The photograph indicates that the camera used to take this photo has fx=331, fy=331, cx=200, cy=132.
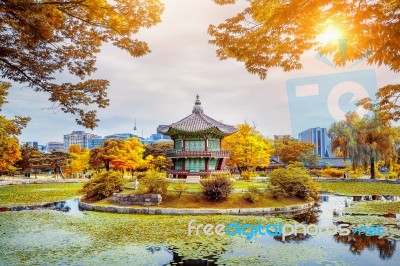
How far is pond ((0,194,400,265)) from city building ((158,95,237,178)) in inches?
550

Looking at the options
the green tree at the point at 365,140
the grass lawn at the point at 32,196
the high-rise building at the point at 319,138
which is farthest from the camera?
the high-rise building at the point at 319,138

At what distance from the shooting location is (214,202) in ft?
52.6

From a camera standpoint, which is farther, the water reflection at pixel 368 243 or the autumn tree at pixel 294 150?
the autumn tree at pixel 294 150

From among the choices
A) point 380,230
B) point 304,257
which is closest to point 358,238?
point 380,230

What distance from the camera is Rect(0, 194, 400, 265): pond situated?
780 cm

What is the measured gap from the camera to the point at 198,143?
91.5 ft

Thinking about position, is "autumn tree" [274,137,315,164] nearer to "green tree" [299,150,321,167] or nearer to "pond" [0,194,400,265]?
"green tree" [299,150,321,167]

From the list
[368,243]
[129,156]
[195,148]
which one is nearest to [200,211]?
[368,243]

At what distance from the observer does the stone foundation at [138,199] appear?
16062 mm

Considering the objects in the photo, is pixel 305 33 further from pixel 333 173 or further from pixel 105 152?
pixel 105 152

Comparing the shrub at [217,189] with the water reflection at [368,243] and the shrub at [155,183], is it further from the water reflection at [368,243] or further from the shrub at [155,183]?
the water reflection at [368,243]

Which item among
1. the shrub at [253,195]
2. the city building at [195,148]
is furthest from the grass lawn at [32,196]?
the shrub at [253,195]

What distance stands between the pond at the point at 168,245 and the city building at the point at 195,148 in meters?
14.0

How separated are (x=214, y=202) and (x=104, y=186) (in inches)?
245
